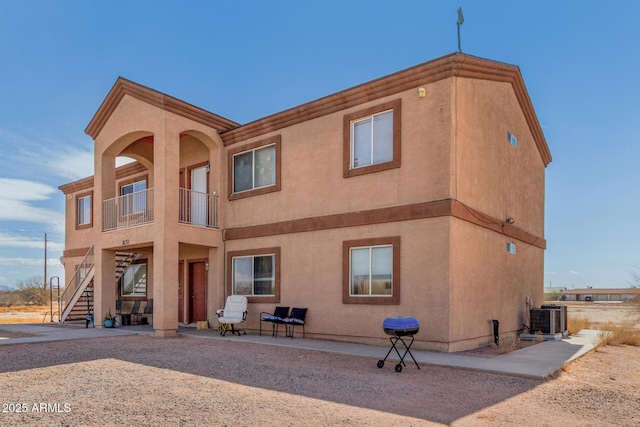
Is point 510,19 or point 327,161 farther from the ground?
point 510,19

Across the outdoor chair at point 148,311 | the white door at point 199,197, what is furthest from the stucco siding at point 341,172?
the outdoor chair at point 148,311

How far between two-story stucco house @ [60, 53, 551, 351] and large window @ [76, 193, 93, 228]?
17.0ft

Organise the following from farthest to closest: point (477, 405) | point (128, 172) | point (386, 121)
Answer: point (128, 172) < point (386, 121) < point (477, 405)

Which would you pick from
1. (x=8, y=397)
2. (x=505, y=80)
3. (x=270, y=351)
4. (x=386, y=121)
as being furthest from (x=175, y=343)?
(x=505, y=80)

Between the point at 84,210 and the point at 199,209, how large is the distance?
10.2 meters

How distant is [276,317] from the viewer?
43.0 feet

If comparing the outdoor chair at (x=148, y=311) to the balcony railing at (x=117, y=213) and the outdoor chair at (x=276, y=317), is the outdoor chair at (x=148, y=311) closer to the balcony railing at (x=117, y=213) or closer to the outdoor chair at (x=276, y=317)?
the balcony railing at (x=117, y=213)

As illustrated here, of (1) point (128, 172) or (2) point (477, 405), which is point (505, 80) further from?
(1) point (128, 172)

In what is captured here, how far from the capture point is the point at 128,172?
20.2 metres

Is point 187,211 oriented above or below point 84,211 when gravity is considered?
below

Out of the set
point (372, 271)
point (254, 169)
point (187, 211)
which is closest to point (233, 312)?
point (187, 211)

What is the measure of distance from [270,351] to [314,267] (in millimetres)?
2741

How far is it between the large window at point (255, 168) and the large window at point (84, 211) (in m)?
10.2

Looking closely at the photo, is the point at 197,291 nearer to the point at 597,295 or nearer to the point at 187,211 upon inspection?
the point at 187,211
